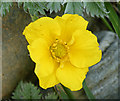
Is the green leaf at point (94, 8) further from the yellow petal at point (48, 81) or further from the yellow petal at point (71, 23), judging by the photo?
the yellow petal at point (48, 81)

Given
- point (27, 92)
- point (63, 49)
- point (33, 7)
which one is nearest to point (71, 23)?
point (63, 49)

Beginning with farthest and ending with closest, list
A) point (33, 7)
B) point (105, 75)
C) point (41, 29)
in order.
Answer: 1. point (105, 75)
2. point (33, 7)
3. point (41, 29)

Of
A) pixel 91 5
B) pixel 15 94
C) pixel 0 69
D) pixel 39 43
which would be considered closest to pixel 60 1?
pixel 91 5

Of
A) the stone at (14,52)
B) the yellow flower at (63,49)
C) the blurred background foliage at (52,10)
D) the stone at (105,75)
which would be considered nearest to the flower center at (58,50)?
the yellow flower at (63,49)

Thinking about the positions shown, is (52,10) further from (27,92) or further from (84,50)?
(27,92)

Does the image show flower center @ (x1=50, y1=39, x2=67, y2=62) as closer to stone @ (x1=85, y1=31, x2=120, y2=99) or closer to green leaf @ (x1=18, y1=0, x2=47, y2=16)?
green leaf @ (x1=18, y1=0, x2=47, y2=16)

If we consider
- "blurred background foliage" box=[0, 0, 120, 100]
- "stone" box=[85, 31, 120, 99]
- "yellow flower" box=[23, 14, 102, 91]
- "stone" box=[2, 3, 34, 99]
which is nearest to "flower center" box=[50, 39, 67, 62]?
"yellow flower" box=[23, 14, 102, 91]
